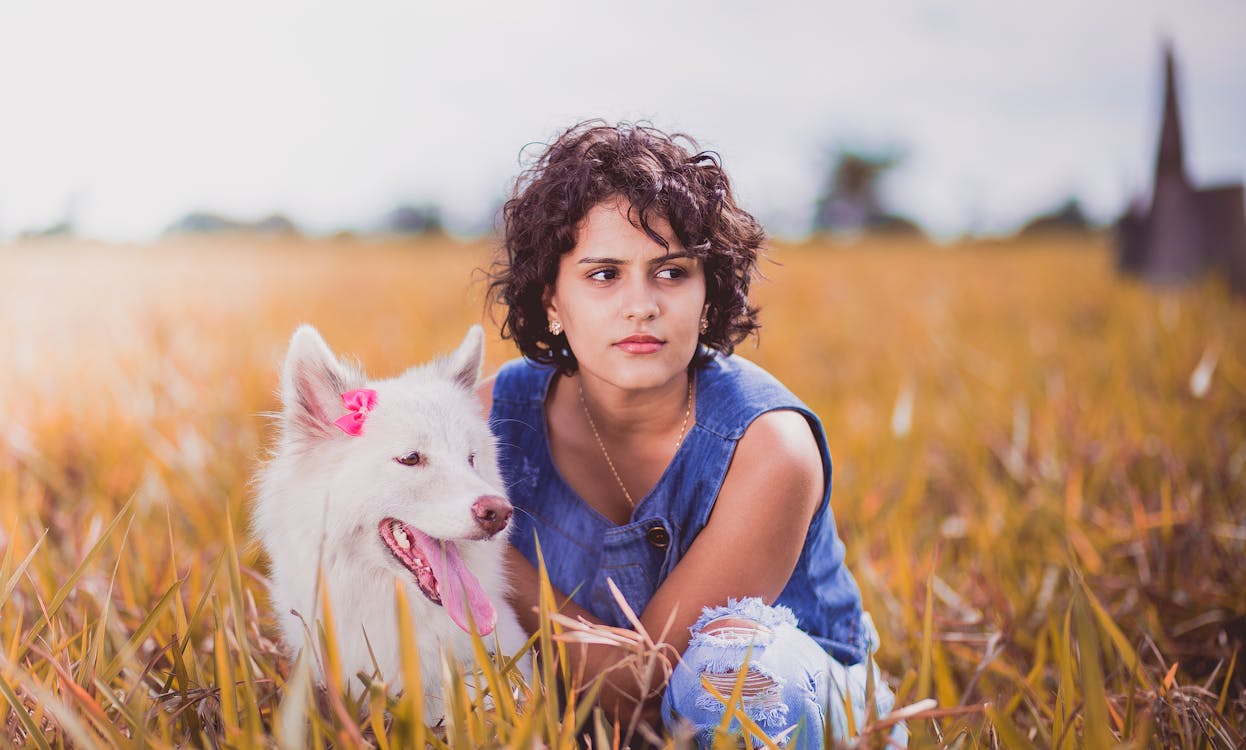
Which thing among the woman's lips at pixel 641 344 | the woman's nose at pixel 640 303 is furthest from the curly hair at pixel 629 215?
the woman's lips at pixel 641 344

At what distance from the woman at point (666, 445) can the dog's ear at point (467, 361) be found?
227 mm

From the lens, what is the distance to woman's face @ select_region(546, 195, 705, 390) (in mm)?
1906

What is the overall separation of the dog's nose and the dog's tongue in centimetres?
10

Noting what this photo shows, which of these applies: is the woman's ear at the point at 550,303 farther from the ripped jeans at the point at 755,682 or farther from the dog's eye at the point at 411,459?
the ripped jeans at the point at 755,682

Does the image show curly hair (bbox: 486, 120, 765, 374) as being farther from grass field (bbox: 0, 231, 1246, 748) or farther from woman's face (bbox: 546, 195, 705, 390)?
grass field (bbox: 0, 231, 1246, 748)

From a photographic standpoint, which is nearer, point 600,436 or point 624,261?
point 624,261

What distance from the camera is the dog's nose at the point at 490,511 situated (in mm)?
1582

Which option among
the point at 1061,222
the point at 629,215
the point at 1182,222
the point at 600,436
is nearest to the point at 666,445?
the point at 600,436

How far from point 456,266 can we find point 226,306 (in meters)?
3.64

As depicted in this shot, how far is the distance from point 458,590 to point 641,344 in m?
0.69

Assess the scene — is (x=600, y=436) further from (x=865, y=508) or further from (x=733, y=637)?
(x=865, y=508)

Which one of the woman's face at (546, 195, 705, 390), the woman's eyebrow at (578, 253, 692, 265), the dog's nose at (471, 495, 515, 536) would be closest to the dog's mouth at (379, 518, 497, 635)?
the dog's nose at (471, 495, 515, 536)

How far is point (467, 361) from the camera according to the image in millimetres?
1984

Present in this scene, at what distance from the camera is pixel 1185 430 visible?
3799 mm
